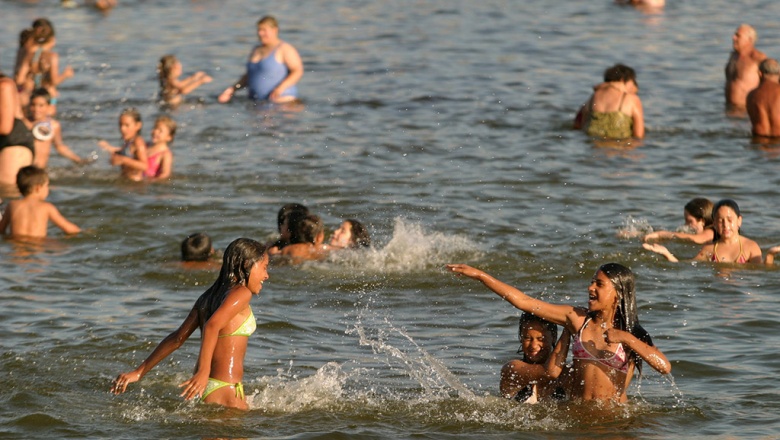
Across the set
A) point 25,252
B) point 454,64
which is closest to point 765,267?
point 25,252

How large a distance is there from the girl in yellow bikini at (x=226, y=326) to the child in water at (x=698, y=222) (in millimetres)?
5326

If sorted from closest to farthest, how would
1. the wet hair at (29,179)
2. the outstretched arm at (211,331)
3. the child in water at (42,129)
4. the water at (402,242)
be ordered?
the outstretched arm at (211,331) < the water at (402,242) < the wet hair at (29,179) < the child in water at (42,129)

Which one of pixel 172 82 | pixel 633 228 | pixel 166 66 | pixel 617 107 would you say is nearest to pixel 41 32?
pixel 166 66

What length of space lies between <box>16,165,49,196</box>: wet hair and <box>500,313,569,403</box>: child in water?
6.01 metres

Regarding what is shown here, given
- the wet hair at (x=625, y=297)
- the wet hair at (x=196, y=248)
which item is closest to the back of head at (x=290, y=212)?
the wet hair at (x=196, y=248)

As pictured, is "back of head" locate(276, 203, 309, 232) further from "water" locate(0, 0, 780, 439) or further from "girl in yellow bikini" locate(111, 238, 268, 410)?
"girl in yellow bikini" locate(111, 238, 268, 410)

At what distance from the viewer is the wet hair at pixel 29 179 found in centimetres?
1156

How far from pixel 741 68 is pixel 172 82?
8.37 metres

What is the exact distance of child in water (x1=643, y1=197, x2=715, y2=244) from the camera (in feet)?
36.7

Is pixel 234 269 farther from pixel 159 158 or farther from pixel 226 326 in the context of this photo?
pixel 159 158

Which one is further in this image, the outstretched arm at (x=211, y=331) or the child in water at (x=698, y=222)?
the child in water at (x=698, y=222)

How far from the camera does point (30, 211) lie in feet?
38.0

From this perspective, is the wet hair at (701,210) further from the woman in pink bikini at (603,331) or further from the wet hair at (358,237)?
the woman in pink bikini at (603,331)

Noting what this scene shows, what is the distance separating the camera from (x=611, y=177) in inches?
558
